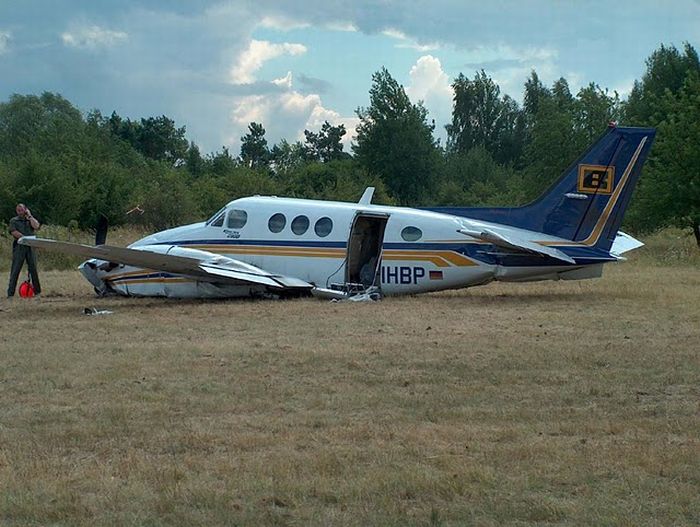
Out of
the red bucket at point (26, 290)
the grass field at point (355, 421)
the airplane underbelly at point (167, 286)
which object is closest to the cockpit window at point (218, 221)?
the airplane underbelly at point (167, 286)

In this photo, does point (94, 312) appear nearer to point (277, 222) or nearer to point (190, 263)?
point (190, 263)

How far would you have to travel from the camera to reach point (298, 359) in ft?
38.6

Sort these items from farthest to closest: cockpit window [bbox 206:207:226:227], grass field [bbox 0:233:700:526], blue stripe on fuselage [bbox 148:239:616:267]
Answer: cockpit window [bbox 206:207:226:227] < blue stripe on fuselage [bbox 148:239:616:267] < grass field [bbox 0:233:700:526]

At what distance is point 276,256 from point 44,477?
13.6 m

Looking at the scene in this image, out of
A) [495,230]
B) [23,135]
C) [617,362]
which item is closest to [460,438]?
[617,362]

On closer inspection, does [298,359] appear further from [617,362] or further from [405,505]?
[405,505]

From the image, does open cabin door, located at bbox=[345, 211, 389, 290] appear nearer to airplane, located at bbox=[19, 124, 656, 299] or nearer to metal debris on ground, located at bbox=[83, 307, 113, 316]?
airplane, located at bbox=[19, 124, 656, 299]

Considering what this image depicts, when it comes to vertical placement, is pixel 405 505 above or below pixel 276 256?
below

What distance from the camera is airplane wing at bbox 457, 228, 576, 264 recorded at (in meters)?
18.3

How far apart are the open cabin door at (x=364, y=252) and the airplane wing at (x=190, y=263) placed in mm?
939

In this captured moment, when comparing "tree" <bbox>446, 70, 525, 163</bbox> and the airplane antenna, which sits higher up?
"tree" <bbox>446, 70, 525, 163</bbox>

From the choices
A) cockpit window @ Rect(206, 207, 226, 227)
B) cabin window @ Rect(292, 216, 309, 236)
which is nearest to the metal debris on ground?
cockpit window @ Rect(206, 207, 226, 227)

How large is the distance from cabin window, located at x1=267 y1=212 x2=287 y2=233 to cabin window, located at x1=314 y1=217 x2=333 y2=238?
725 mm

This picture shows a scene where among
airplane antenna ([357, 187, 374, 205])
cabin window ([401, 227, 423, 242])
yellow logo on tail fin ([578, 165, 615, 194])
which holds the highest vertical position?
yellow logo on tail fin ([578, 165, 615, 194])
